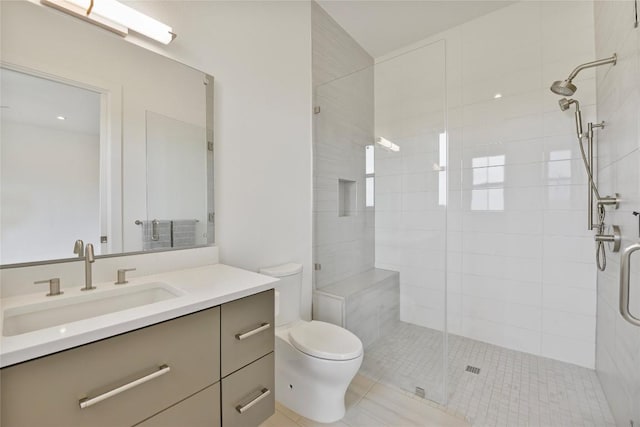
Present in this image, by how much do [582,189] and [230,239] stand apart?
252 cm

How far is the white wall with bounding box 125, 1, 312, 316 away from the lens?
158 cm

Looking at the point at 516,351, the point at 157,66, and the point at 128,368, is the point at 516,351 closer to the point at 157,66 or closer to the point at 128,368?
the point at 128,368

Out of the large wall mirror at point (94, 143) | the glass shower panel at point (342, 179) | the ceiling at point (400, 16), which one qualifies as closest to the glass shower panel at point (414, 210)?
the glass shower panel at point (342, 179)

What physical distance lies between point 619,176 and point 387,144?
1393 mm

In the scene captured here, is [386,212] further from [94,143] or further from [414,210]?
[94,143]

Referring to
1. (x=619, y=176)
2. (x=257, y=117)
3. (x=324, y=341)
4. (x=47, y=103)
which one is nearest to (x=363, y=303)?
(x=324, y=341)

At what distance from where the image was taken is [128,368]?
0.81m

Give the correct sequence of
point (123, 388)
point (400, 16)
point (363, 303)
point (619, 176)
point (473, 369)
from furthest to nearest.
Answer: point (400, 16) < point (363, 303) < point (473, 369) < point (619, 176) < point (123, 388)

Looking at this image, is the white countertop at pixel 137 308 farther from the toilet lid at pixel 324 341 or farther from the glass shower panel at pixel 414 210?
the glass shower panel at pixel 414 210

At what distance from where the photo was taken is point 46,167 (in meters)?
1.06

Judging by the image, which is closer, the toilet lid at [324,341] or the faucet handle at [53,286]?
the faucet handle at [53,286]

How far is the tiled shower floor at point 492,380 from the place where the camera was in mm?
1588

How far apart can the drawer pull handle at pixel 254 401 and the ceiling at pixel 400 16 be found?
2.75 metres

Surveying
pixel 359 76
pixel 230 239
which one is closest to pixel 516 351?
pixel 230 239
